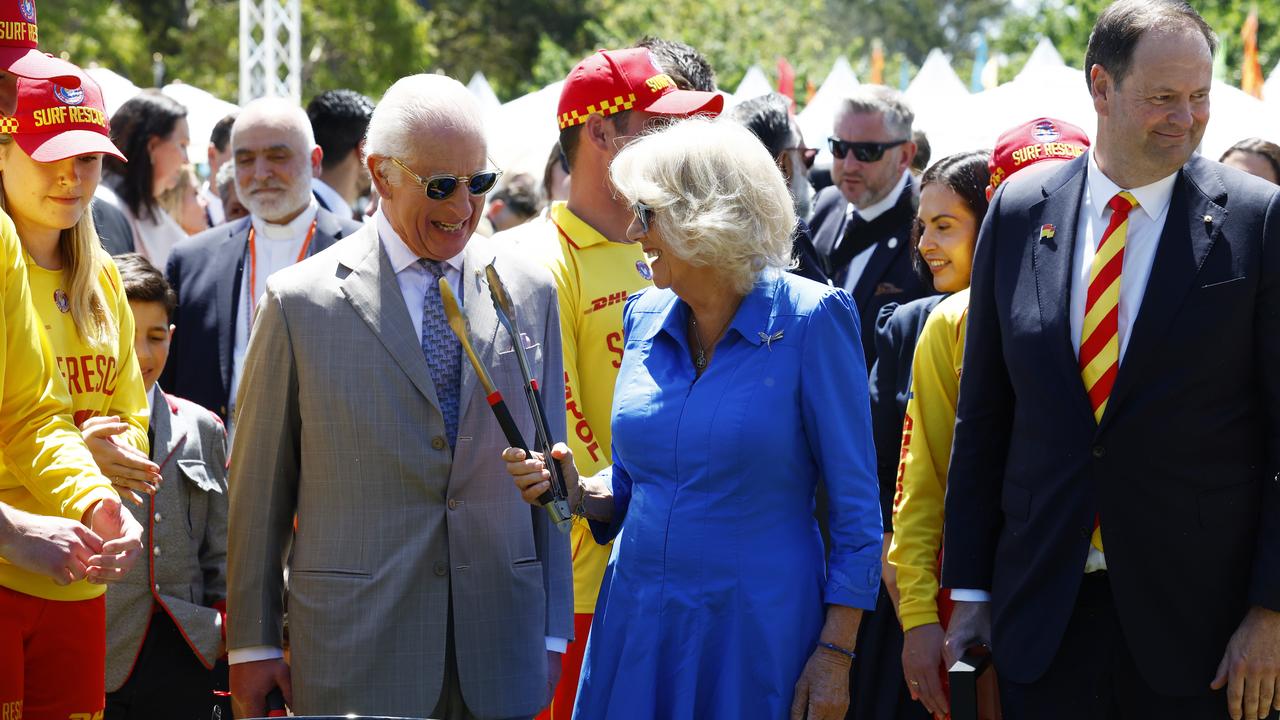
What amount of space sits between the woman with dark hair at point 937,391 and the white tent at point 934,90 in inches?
337

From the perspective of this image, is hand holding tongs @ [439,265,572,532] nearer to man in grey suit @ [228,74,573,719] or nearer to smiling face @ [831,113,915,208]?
man in grey suit @ [228,74,573,719]

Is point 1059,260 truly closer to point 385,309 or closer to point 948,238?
point 948,238

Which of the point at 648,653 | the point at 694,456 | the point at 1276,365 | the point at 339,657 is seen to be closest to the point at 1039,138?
the point at 1276,365

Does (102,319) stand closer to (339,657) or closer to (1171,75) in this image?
(339,657)

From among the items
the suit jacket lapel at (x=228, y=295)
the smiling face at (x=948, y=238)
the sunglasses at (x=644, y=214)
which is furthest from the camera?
the suit jacket lapel at (x=228, y=295)

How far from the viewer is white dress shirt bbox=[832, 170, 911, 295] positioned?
653cm

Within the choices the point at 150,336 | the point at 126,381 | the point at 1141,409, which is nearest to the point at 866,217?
the point at 150,336

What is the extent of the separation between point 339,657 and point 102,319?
1.17 meters

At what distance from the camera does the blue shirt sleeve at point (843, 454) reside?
329 cm

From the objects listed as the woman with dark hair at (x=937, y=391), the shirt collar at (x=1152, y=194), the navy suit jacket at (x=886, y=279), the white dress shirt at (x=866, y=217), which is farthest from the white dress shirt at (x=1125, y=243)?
the white dress shirt at (x=866, y=217)

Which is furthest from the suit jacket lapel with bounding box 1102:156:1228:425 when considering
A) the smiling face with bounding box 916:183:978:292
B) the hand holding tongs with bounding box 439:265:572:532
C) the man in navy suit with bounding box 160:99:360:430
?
the man in navy suit with bounding box 160:99:360:430

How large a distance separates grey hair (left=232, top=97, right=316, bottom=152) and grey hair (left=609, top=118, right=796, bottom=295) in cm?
309

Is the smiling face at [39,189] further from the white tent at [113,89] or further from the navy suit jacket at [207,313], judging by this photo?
the white tent at [113,89]

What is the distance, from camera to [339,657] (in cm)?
349
